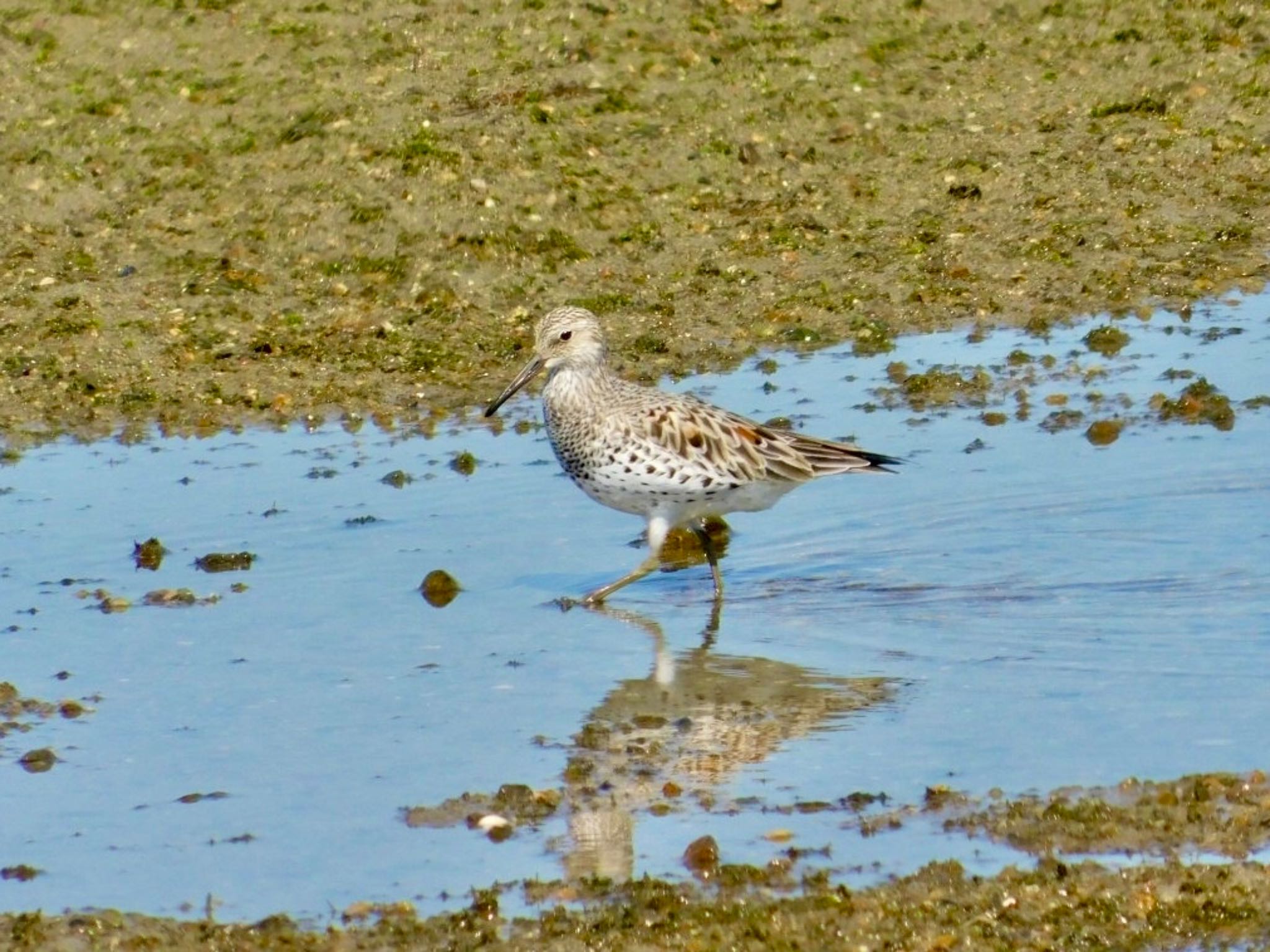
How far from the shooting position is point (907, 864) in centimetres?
667

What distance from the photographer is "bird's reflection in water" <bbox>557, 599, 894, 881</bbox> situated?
23.6 feet

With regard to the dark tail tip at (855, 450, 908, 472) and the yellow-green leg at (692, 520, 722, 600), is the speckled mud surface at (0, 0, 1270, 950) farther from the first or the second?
the yellow-green leg at (692, 520, 722, 600)

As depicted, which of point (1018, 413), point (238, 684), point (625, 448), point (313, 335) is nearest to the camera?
point (238, 684)

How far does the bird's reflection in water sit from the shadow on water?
22 millimetres

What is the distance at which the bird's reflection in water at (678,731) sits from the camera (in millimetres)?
7184

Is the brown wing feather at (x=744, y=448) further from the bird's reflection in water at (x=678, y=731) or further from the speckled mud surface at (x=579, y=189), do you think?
the speckled mud surface at (x=579, y=189)

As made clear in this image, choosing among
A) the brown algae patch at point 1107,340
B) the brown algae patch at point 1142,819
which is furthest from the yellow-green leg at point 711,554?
the brown algae patch at point 1107,340

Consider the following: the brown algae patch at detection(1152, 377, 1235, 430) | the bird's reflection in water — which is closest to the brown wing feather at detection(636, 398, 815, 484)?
the bird's reflection in water

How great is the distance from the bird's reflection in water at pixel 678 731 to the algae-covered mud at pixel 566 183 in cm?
431

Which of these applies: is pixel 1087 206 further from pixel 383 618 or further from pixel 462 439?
pixel 383 618

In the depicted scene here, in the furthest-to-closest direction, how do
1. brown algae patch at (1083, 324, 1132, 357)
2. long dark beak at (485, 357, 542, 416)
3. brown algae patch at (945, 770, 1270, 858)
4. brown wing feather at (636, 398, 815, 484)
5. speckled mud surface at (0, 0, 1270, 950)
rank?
speckled mud surface at (0, 0, 1270, 950)
brown algae patch at (1083, 324, 1132, 357)
long dark beak at (485, 357, 542, 416)
brown wing feather at (636, 398, 815, 484)
brown algae patch at (945, 770, 1270, 858)

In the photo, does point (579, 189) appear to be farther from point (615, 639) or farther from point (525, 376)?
point (615, 639)

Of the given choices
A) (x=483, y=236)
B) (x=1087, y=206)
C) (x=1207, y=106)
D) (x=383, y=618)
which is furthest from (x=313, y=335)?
(x=1207, y=106)

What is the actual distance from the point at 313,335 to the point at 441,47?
3.62 m
